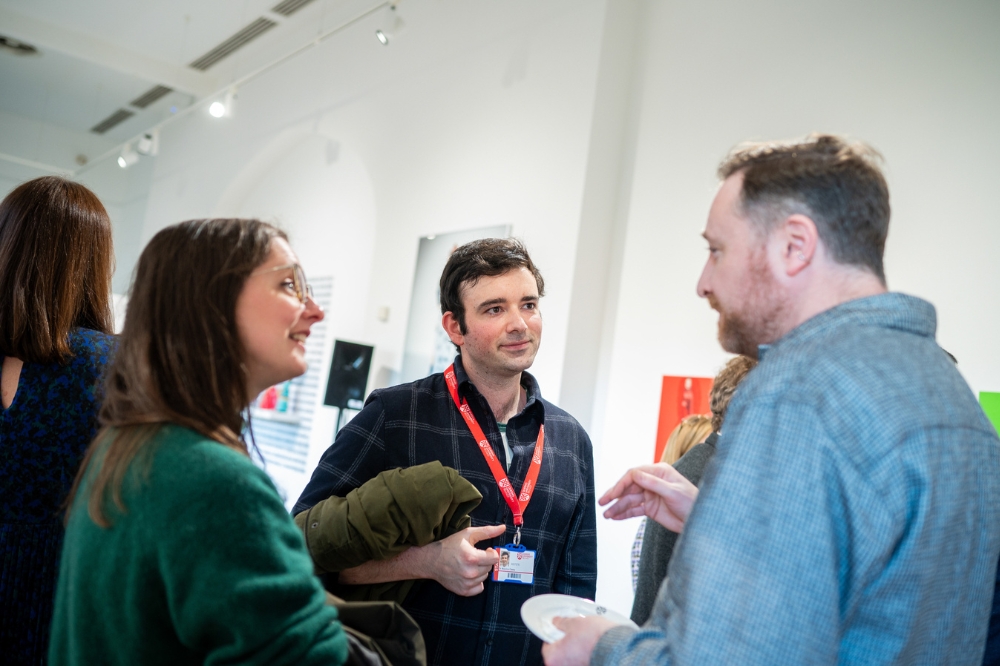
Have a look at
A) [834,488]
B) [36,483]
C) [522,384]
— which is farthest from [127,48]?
[834,488]

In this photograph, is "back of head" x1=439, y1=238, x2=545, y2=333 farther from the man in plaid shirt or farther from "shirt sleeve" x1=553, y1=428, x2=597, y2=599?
"shirt sleeve" x1=553, y1=428, x2=597, y2=599

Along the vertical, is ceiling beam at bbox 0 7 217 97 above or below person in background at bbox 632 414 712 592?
above

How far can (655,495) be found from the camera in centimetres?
177

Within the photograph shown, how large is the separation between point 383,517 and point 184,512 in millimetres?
738

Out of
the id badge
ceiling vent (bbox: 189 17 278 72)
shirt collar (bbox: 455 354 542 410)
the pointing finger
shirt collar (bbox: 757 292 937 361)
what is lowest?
the id badge

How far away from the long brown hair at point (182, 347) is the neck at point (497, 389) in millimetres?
1101

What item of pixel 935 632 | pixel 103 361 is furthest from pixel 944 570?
pixel 103 361

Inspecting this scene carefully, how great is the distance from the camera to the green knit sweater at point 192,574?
40.4 inches

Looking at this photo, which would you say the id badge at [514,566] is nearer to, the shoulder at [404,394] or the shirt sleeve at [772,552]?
the shoulder at [404,394]

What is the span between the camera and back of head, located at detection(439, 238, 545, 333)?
239cm

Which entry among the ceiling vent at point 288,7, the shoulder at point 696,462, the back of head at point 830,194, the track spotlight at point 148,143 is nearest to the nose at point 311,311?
the back of head at point 830,194

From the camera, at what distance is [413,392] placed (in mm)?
2219

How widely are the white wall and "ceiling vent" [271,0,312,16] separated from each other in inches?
180

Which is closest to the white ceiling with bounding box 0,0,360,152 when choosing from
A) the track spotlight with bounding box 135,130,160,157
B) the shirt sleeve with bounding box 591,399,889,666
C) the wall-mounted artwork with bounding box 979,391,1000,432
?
the track spotlight with bounding box 135,130,160,157
